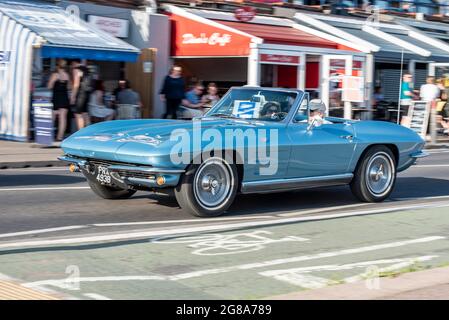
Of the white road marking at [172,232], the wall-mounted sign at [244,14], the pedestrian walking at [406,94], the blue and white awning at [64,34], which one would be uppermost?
the wall-mounted sign at [244,14]

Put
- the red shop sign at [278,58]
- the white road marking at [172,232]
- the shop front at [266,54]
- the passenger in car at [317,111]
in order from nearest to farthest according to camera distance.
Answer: the white road marking at [172,232], the passenger in car at [317,111], the red shop sign at [278,58], the shop front at [266,54]

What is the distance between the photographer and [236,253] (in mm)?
7234

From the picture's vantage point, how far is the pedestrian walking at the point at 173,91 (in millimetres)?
19875

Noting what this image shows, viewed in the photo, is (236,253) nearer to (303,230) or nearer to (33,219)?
(303,230)

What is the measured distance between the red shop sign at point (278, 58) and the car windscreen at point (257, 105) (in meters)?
11.7

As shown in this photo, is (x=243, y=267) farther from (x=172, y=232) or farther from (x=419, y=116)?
(x=419, y=116)

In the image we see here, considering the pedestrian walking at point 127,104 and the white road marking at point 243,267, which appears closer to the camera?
the white road marking at point 243,267

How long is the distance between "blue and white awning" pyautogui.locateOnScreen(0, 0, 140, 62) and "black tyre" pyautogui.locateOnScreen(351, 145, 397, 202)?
372 inches

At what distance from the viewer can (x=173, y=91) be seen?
1988 cm

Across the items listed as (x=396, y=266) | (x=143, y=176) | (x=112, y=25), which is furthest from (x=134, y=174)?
(x=112, y=25)

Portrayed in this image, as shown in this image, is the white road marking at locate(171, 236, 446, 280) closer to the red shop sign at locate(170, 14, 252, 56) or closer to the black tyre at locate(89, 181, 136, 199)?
the black tyre at locate(89, 181, 136, 199)

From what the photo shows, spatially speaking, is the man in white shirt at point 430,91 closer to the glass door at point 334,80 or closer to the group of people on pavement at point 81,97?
the glass door at point 334,80

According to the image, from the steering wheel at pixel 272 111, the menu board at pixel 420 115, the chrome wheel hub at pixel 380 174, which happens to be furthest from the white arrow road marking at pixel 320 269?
the menu board at pixel 420 115

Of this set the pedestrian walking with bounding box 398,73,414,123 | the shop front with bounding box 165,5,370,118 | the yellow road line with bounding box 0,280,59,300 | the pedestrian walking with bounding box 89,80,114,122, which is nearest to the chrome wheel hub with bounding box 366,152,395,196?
the yellow road line with bounding box 0,280,59,300
